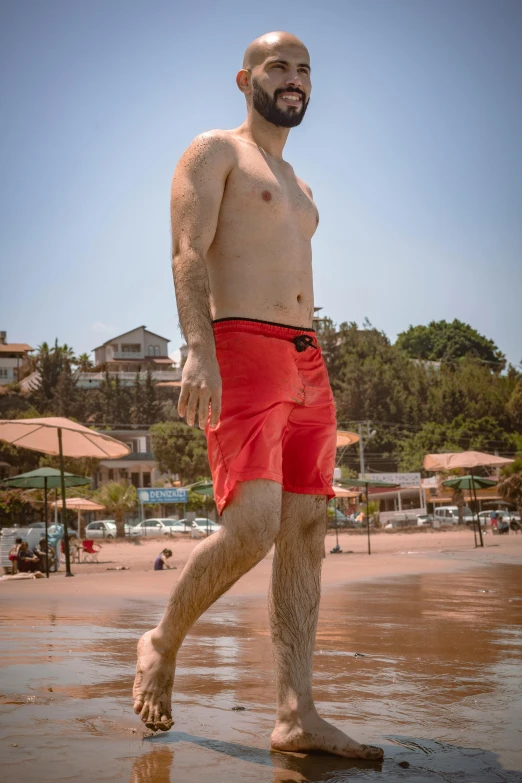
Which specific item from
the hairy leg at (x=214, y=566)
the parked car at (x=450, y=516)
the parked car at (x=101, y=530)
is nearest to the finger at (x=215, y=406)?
the hairy leg at (x=214, y=566)

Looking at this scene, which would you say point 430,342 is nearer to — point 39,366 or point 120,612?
point 39,366

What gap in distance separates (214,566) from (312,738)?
53cm

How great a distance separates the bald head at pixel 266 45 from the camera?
289 cm

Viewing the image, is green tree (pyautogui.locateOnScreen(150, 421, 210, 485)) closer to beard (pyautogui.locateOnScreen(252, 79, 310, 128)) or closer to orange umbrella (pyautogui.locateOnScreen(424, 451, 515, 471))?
orange umbrella (pyautogui.locateOnScreen(424, 451, 515, 471))

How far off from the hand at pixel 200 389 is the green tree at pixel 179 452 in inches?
2621

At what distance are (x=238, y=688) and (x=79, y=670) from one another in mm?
688

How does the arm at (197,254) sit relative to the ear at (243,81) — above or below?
below

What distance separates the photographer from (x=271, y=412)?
8.30ft

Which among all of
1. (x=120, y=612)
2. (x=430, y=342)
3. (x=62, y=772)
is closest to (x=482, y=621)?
(x=120, y=612)

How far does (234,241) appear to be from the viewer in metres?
2.74

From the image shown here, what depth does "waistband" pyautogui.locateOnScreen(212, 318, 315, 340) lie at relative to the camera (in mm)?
2646

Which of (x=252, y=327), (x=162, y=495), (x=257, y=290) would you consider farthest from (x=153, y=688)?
(x=162, y=495)

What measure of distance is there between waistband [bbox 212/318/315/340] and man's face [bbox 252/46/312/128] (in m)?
0.74

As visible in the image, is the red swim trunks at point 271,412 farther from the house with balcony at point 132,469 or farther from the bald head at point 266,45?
the house with balcony at point 132,469
